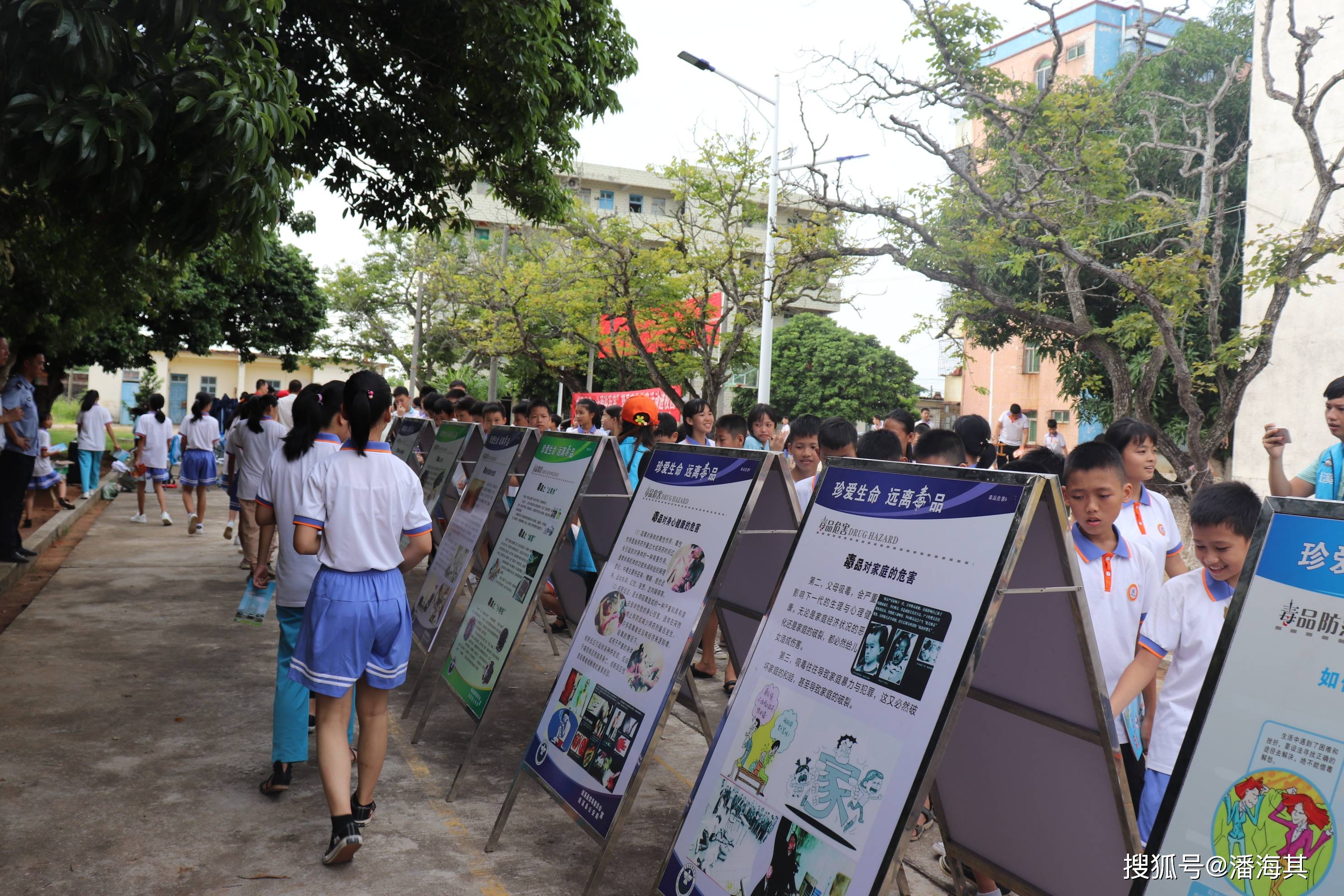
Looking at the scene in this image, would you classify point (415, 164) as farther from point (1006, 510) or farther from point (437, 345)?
point (437, 345)

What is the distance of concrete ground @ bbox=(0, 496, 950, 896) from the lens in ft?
11.2

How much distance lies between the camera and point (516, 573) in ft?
14.5

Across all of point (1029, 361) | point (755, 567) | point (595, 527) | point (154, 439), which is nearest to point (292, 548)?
point (595, 527)

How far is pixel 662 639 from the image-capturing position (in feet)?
10.4

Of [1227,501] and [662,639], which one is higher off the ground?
[1227,501]

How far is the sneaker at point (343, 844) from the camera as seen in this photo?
341cm

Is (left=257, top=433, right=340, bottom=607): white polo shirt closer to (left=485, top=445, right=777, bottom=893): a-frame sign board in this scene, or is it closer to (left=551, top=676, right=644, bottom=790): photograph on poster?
(left=485, top=445, right=777, bottom=893): a-frame sign board

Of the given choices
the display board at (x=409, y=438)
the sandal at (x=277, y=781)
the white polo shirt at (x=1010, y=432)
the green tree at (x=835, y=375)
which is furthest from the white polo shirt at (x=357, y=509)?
the green tree at (x=835, y=375)

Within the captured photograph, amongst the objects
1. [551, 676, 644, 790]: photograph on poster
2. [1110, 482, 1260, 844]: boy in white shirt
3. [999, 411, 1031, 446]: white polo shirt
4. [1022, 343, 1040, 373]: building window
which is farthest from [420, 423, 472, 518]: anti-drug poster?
[1022, 343, 1040, 373]: building window

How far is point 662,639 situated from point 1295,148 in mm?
17420

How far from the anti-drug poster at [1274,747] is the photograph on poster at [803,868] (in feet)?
1.96

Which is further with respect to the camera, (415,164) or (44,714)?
(415,164)

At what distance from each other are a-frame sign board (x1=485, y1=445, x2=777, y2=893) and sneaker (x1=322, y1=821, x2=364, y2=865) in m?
0.48

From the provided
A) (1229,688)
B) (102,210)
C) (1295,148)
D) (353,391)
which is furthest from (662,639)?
(1295,148)
